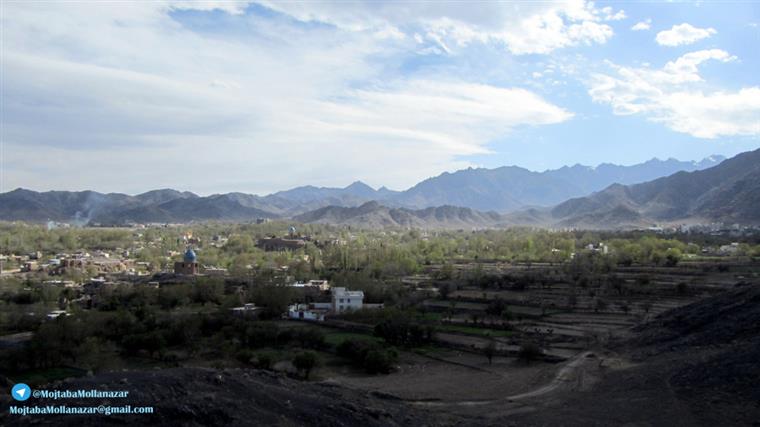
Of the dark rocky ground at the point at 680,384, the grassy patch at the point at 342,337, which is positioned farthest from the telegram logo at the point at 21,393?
the grassy patch at the point at 342,337

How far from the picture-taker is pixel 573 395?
950 inches

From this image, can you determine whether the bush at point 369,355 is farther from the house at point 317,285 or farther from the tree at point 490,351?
the house at point 317,285

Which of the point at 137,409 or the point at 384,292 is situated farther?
the point at 384,292

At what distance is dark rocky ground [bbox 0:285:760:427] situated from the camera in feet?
50.9

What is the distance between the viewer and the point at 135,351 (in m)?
→ 33.4

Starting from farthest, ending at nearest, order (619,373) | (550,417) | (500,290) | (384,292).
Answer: (500,290) → (384,292) → (619,373) → (550,417)

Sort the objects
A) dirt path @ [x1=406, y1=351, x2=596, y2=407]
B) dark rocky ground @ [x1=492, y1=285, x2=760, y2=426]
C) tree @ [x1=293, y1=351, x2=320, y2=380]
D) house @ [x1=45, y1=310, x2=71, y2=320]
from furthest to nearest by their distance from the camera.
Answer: house @ [x1=45, y1=310, x2=71, y2=320]
tree @ [x1=293, y1=351, x2=320, y2=380]
dirt path @ [x1=406, y1=351, x2=596, y2=407]
dark rocky ground @ [x1=492, y1=285, x2=760, y2=426]

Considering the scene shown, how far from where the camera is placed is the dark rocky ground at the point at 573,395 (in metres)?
15.5

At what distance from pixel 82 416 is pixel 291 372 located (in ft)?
52.4

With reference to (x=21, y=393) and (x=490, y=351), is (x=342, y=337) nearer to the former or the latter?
(x=490, y=351)

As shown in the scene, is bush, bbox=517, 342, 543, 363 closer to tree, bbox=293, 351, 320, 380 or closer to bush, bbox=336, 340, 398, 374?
bush, bbox=336, 340, 398, 374

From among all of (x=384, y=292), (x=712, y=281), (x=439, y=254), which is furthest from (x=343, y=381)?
(x=439, y=254)

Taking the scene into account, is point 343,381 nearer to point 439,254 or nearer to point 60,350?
point 60,350

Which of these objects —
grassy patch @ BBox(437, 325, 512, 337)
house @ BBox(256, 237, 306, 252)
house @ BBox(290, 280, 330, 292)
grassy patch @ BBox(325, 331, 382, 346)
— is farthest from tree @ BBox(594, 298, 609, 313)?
house @ BBox(256, 237, 306, 252)
